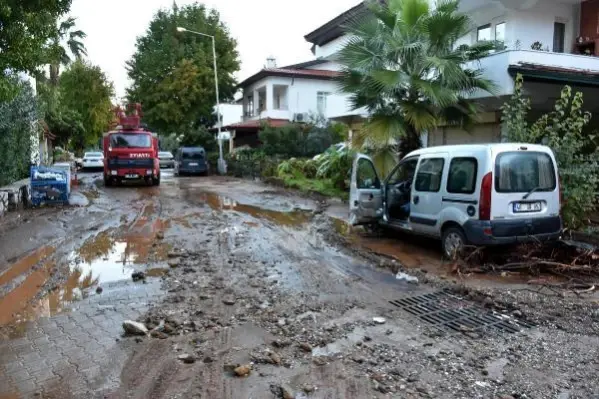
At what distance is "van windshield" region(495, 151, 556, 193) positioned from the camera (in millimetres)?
7191

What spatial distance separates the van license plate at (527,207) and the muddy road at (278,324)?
42.3 inches

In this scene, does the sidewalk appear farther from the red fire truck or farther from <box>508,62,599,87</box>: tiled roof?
<box>508,62,599,87</box>: tiled roof

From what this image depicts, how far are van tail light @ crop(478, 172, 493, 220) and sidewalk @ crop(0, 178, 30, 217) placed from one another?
11.0m

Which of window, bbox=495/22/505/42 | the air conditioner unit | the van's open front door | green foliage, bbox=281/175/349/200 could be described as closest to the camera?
the van's open front door

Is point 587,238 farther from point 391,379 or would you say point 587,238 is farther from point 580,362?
point 391,379

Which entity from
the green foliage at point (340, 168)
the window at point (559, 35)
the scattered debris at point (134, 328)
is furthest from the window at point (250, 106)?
the scattered debris at point (134, 328)

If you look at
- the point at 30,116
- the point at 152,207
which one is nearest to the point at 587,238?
the point at 152,207

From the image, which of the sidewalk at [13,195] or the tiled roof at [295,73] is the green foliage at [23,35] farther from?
the tiled roof at [295,73]

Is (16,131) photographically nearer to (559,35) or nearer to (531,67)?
(531,67)

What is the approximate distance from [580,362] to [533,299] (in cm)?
174

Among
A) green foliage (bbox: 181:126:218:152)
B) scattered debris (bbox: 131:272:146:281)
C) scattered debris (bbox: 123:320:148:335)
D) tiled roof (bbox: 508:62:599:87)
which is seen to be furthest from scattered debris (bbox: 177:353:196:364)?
green foliage (bbox: 181:126:218:152)

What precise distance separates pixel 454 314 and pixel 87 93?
4716 centimetres

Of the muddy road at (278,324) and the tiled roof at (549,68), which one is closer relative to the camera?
the muddy road at (278,324)

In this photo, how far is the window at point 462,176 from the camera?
7.40 metres
